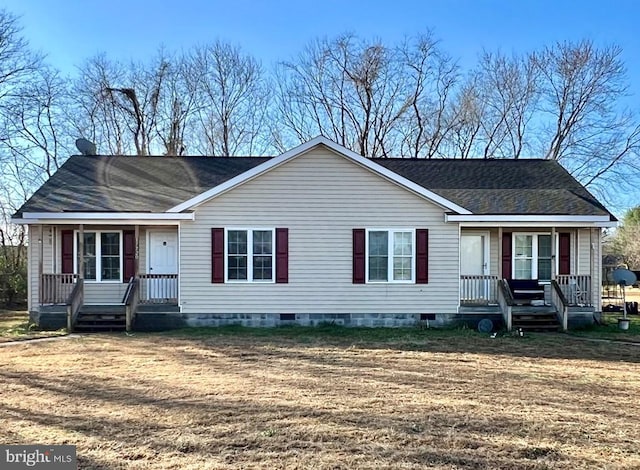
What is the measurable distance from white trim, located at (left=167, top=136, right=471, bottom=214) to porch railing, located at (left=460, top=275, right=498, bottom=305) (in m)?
1.97

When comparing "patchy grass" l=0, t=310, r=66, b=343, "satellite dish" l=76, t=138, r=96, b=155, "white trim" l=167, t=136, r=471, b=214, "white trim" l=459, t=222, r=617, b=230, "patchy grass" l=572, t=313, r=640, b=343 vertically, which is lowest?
"patchy grass" l=572, t=313, r=640, b=343

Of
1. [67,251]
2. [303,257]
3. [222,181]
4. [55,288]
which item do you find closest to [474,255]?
[303,257]

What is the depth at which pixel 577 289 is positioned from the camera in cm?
1459

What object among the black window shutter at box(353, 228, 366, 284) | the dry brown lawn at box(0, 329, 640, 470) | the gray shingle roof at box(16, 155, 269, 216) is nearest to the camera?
the dry brown lawn at box(0, 329, 640, 470)

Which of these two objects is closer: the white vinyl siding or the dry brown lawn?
the dry brown lawn

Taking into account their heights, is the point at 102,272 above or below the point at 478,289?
above

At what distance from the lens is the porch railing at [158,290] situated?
46.6 feet

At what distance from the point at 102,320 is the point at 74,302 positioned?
82 centimetres

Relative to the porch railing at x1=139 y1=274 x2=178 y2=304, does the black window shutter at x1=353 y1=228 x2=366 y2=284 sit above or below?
above

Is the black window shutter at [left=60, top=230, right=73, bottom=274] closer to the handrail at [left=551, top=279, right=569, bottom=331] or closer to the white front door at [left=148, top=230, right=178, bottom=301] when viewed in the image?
the white front door at [left=148, top=230, right=178, bottom=301]

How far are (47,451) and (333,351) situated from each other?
6474mm

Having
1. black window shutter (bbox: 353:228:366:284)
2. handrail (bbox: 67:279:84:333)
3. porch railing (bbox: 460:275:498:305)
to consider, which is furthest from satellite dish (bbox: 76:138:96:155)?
porch railing (bbox: 460:275:498:305)

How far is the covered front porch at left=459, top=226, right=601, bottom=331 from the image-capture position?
13984 millimetres

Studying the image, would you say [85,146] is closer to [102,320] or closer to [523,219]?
[102,320]
